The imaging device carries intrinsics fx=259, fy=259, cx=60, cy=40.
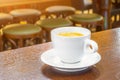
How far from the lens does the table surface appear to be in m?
0.85

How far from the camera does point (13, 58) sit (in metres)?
1.00

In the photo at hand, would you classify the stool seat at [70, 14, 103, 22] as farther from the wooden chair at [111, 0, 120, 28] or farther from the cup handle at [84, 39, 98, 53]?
the cup handle at [84, 39, 98, 53]

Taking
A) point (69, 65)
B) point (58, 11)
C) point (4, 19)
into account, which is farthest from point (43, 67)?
point (58, 11)

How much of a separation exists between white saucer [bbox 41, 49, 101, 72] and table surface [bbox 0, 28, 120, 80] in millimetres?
20

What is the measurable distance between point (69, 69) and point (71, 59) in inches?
1.4

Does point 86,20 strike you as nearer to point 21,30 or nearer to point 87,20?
point 87,20

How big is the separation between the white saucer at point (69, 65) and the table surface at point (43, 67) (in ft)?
0.07

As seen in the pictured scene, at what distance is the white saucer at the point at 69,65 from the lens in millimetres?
868

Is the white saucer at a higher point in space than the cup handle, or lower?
lower

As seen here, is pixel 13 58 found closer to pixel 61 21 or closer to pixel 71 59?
pixel 71 59

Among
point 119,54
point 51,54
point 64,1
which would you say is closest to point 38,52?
point 51,54

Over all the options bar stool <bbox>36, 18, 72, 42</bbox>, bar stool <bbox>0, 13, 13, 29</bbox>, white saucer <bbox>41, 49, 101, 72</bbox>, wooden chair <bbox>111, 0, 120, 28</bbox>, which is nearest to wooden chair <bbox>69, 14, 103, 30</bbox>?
bar stool <bbox>36, 18, 72, 42</bbox>

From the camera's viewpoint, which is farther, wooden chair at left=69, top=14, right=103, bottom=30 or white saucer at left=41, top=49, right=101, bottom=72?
wooden chair at left=69, top=14, right=103, bottom=30

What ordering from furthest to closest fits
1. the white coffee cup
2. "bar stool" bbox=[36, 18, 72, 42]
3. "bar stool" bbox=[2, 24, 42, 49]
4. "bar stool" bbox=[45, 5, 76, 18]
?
"bar stool" bbox=[45, 5, 76, 18], "bar stool" bbox=[36, 18, 72, 42], "bar stool" bbox=[2, 24, 42, 49], the white coffee cup
